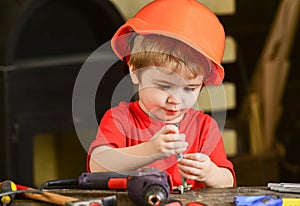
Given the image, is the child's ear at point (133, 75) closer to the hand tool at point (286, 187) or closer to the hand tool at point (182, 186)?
the hand tool at point (182, 186)

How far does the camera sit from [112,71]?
283 cm

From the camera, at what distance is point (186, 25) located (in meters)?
1.20

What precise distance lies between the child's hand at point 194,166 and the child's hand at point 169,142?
5 cm

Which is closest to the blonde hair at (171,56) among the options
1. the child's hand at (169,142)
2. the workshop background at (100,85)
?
the child's hand at (169,142)

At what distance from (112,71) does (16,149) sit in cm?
50

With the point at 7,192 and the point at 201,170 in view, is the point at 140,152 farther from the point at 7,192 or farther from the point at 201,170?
the point at 7,192

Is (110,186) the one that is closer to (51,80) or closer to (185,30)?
(185,30)

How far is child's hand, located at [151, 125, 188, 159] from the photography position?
1178 mm

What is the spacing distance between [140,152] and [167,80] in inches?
5.1

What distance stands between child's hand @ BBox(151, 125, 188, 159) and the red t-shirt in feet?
0.40

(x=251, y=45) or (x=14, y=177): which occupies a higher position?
(x=251, y=45)

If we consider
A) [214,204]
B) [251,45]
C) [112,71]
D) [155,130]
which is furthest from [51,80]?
[214,204]

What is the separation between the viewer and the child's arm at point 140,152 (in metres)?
1.18

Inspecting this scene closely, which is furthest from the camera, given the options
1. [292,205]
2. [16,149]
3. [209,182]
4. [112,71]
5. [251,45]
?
[251,45]
